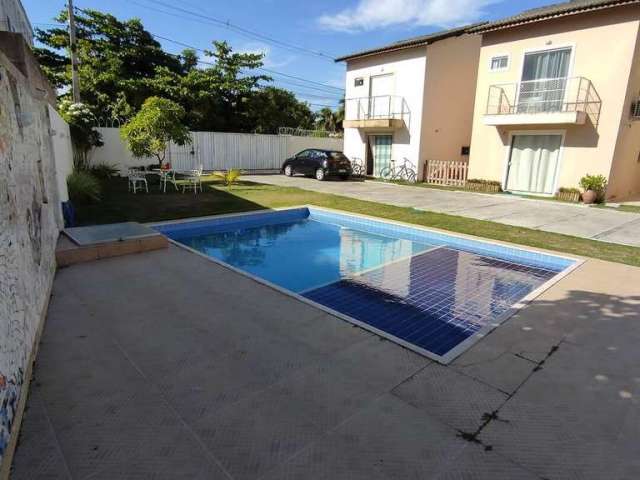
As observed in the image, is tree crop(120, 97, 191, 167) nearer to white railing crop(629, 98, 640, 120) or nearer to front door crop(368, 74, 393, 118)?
front door crop(368, 74, 393, 118)

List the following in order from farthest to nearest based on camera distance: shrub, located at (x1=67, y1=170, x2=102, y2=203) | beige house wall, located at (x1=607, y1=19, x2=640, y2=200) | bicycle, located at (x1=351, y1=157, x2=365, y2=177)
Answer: bicycle, located at (x1=351, y1=157, x2=365, y2=177) < beige house wall, located at (x1=607, y1=19, x2=640, y2=200) < shrub, located at (x1=67, y1=170, x2=102, y2=203)

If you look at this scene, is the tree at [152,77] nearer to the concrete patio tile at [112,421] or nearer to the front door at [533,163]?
the front door at [533,163]

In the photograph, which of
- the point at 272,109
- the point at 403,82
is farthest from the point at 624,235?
the point at 272,109

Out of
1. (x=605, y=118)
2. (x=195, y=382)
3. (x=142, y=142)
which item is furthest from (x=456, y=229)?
(x=142, y=142)

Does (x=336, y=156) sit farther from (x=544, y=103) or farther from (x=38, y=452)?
(x=38, y=452)

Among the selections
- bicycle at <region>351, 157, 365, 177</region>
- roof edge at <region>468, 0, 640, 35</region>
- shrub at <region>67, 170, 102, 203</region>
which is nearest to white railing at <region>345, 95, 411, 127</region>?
bicycle at <region>351, 157, 365, 177</region>

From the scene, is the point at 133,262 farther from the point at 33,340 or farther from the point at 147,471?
the point at 147,471

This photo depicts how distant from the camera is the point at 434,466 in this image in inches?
85.5

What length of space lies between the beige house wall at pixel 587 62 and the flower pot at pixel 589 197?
0.90 meters

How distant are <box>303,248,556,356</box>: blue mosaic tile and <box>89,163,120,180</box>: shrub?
47.9 feet

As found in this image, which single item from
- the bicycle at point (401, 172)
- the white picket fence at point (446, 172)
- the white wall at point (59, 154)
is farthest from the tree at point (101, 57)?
the white picket fence at point (446, 172)

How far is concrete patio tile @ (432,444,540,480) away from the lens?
→ 6.95 ft

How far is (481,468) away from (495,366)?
122 centimetres

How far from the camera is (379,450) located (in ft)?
7.47
